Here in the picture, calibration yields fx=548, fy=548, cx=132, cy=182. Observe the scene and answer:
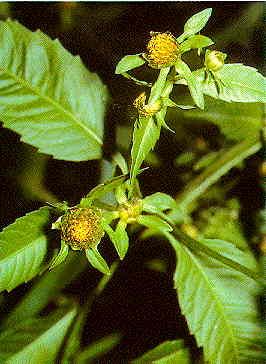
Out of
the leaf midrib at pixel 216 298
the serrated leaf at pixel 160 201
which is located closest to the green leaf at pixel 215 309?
the leaf midrib at pixel 216 298

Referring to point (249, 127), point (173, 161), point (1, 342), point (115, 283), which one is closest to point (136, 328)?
point (115, 283)

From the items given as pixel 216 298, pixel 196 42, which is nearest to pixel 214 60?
pixel 196 42

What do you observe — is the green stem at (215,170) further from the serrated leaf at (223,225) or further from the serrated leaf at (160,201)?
the serrated leaf at (160,201)

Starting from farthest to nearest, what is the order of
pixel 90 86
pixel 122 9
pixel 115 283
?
1. pixel 122 9
2. pixel 115 283
3. pixel 90 86

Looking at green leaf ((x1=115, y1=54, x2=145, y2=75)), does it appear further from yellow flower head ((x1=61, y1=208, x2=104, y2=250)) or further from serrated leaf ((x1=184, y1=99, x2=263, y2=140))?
serrated leaf ((x1=184, y1=99, x2=263, y2=140))

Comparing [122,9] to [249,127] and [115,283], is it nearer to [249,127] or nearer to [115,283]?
[249,127]

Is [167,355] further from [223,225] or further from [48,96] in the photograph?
[48,96]
